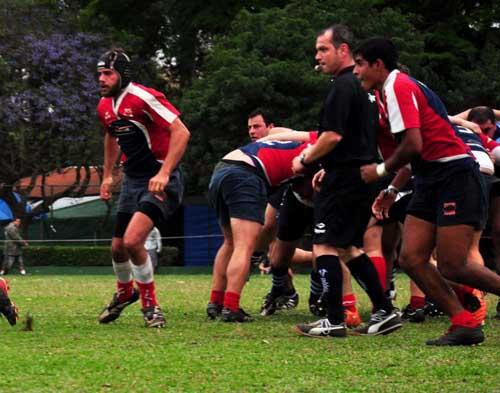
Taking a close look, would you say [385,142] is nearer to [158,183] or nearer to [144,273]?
[158,183]

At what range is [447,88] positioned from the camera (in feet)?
116

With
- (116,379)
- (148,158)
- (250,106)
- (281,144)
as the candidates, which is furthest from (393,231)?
(250,106)

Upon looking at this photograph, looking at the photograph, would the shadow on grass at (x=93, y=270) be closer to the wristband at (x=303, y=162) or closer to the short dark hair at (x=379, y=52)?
the wristband at (x=303, y=162)

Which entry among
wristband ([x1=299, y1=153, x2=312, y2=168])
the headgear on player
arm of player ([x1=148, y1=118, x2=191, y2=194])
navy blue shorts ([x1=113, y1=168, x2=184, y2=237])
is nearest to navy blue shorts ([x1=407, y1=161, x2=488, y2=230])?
wristband ([x1=299, y1=153, x2=312, y2=168])

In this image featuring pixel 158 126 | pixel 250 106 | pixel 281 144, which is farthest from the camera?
pixel 250 106

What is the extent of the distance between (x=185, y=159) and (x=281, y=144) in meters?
25.3

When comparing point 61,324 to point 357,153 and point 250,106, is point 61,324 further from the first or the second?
point 250,106

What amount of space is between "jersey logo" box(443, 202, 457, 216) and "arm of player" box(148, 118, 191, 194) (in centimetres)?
258

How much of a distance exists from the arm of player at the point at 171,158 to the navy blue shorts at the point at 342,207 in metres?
1.54

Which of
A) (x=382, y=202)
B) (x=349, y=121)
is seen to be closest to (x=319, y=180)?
(x=349, y=121)

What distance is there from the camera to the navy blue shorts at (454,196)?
7.68 metres

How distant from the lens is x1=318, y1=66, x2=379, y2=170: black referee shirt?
27.3 ft

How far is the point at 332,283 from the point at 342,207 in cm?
53

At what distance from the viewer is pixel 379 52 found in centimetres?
800
